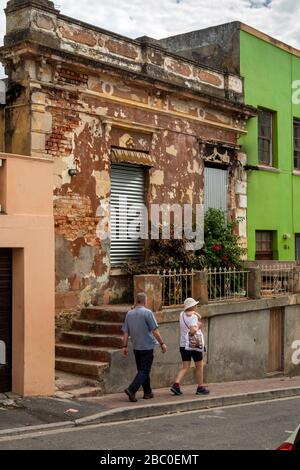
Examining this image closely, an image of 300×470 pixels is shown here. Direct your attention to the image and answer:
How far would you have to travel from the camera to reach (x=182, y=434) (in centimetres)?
907

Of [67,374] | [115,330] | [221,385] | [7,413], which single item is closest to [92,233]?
[115,330]

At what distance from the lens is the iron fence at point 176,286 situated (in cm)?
1356

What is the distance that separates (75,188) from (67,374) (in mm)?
3755

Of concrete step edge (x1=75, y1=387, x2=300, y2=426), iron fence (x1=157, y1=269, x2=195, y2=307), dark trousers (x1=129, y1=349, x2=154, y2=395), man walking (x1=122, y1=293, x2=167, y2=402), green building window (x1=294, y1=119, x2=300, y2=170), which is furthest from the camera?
→ green building window (x1=294, y1=119, x2=300, y2=170)

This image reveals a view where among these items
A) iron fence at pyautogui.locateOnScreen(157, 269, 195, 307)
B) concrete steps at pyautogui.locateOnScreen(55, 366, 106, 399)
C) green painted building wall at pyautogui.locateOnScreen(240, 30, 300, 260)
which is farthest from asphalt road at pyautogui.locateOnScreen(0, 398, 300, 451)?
green painted building wall at pyautogui.locateOnScreen(240, 30, 300, 260)

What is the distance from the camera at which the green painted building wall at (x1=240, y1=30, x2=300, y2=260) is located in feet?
61.3

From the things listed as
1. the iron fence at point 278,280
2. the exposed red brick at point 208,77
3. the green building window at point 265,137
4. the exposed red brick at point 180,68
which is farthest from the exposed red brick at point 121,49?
Answer: the iron fence at point 278,280

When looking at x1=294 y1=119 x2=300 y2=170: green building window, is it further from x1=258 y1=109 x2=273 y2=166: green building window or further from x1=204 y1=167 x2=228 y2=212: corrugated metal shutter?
x1=204 y1=167 x2=228 y2=212: corrugated metal shutter

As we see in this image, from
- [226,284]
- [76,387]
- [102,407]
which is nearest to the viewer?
[102,407]

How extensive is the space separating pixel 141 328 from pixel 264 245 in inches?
354

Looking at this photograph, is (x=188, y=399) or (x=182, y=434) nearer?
(x=182, y=434)

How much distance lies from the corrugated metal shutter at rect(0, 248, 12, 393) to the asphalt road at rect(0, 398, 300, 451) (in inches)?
82.2

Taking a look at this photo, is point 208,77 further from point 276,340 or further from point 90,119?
point 276,340

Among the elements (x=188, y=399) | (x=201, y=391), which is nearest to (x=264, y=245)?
(x=201, y=391)
